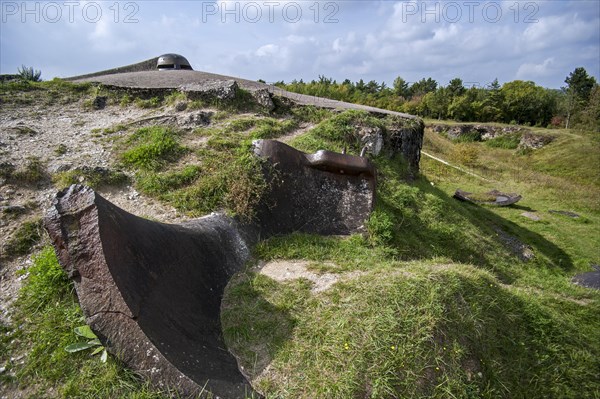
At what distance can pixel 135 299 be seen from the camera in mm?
2268

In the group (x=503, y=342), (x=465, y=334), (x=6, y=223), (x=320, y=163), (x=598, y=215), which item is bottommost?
(x=598, y=215)

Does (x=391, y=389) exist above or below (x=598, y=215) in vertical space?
above

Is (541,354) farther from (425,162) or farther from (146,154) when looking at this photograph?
(425,162)

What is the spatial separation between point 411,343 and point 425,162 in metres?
14.2

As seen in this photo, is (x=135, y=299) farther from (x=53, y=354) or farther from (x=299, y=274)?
(x=299, y=274)

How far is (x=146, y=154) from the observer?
532 cm

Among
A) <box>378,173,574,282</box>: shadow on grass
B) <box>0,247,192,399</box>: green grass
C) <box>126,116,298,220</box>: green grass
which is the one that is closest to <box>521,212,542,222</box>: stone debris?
<box>378,173,574,282</box>: shadow on grass

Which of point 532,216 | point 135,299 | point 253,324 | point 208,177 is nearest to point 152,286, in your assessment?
point 135,299

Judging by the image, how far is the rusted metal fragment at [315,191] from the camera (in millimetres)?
4617

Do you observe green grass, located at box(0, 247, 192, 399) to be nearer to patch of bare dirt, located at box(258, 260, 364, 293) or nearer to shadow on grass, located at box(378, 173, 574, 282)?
patch of bare dirt, located at box(258, 260, 364, 293)

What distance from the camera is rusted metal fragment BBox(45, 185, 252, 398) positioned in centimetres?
219

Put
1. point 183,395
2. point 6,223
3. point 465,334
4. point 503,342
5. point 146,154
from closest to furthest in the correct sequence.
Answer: point 183,395 → point 465,334 → point 503,342 → point 6,223 → point 146,154

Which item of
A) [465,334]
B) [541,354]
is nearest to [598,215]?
[541,354]

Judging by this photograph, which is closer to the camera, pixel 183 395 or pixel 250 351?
pixel 183 395
